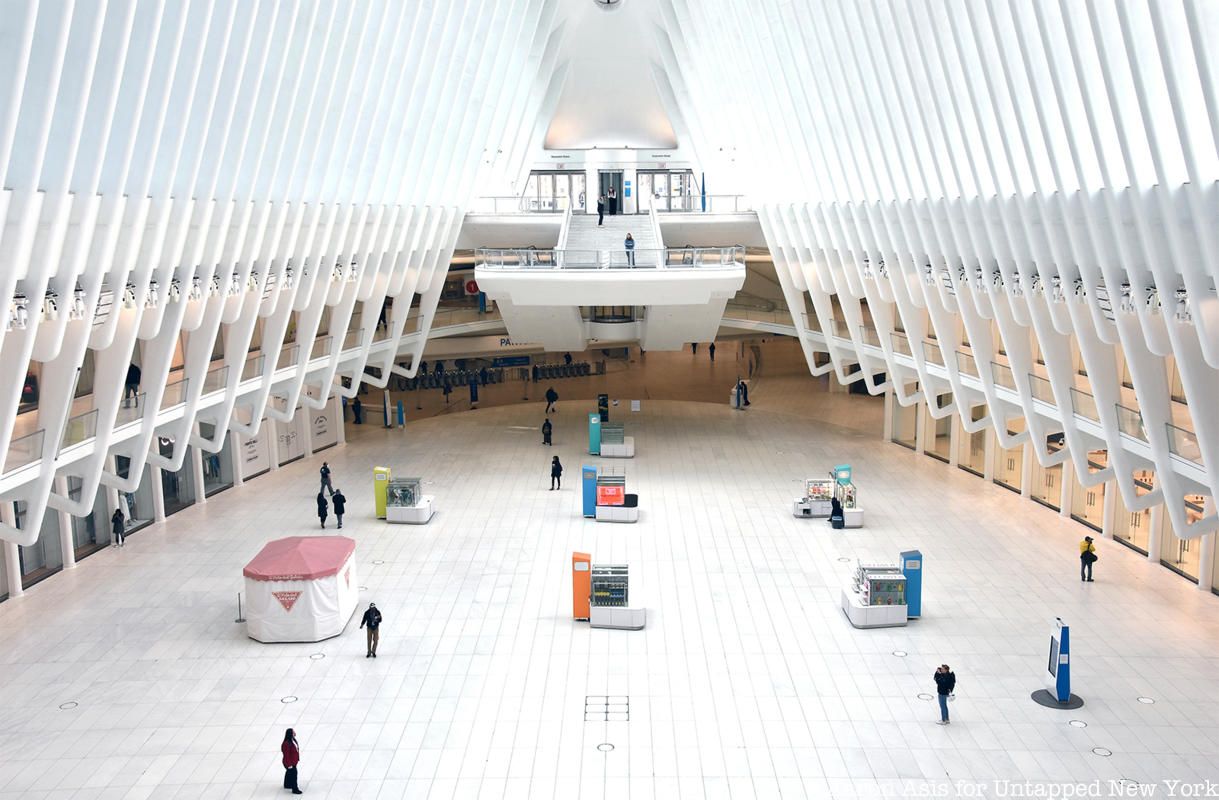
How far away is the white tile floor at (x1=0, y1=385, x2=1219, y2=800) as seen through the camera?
15.6 meters

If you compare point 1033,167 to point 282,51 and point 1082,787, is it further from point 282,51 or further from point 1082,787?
point 282,51

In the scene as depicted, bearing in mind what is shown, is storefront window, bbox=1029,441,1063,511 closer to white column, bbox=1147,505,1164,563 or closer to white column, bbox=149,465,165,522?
white column, bbox=1147,505,1164,563

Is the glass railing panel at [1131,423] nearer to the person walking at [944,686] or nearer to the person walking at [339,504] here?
the person walking at [944,686]

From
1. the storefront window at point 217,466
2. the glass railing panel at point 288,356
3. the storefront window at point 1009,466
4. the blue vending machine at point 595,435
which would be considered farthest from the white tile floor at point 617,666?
the blue vending machine at point 595,435

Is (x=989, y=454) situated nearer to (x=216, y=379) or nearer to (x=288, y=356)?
(x=288, y=356)

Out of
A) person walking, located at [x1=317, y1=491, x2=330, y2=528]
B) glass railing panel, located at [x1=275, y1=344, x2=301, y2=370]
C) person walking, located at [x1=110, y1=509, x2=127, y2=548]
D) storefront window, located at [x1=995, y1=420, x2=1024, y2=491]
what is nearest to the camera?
person walking, located at [x1=110, y1=509, x2=127, y2=548]

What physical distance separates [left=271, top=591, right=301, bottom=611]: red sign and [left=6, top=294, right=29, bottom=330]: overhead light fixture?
259 inches

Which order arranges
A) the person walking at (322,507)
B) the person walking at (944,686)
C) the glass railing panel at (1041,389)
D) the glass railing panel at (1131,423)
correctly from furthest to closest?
the person walking at (322,507), the glass railing panel at (1041,389), the glass railing panel at (1131,423), the person walking at (944,686)

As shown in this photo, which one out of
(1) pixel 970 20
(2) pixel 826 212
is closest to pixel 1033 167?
(1) pixel 970 20

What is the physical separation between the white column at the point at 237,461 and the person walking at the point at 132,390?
4.57 m

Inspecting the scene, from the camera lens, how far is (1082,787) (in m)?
14.9

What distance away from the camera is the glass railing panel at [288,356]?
97.8 feet

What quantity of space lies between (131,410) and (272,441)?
11.8 meters

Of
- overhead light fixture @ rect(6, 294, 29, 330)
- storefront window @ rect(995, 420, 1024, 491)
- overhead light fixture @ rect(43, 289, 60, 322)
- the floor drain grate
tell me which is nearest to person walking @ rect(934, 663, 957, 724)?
the floor drain grate
